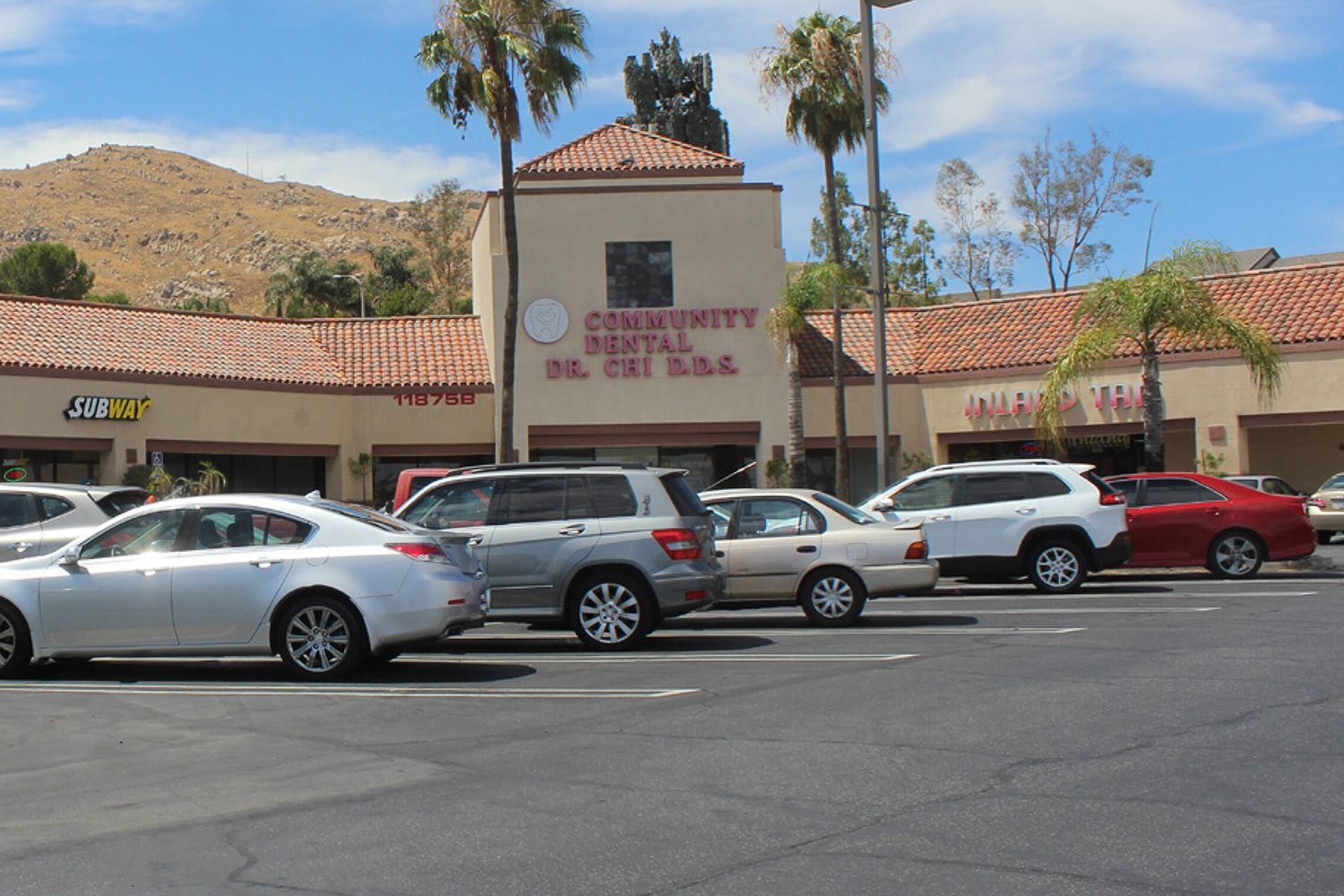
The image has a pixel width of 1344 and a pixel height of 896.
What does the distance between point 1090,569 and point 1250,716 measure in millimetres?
9608

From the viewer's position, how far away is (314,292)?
7375 centimetres

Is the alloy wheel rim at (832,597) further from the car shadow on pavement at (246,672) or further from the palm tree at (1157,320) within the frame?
the palm tree at (1157,320)

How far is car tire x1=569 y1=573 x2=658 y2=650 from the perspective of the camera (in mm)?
13383

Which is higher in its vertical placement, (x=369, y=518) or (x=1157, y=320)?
(x=1157, y=320)

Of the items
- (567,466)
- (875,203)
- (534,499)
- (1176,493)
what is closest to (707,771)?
(534,499)

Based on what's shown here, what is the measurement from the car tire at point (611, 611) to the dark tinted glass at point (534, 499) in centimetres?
74

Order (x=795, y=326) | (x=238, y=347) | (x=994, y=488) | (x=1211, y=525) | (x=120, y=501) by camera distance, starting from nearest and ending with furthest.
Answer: (x=120, y=501)
(x=994, y=488)
(x=1211, y=525)
(x=795, y=326)
(x=238, y=347)

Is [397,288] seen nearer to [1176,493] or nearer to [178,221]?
[178,221]

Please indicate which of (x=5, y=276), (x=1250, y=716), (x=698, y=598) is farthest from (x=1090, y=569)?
(x=5, y=276)

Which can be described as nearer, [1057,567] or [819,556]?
[819,556]

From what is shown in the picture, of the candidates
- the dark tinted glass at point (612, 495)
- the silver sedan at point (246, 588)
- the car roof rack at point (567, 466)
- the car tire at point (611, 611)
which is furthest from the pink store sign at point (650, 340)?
the silver sedan at point (246, 588)

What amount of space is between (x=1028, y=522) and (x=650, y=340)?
55.6 feet

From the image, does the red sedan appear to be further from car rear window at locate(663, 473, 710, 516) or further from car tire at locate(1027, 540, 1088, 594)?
car rear window at locate(663, 473, 710, 516)

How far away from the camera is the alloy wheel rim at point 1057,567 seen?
18.4 metres
